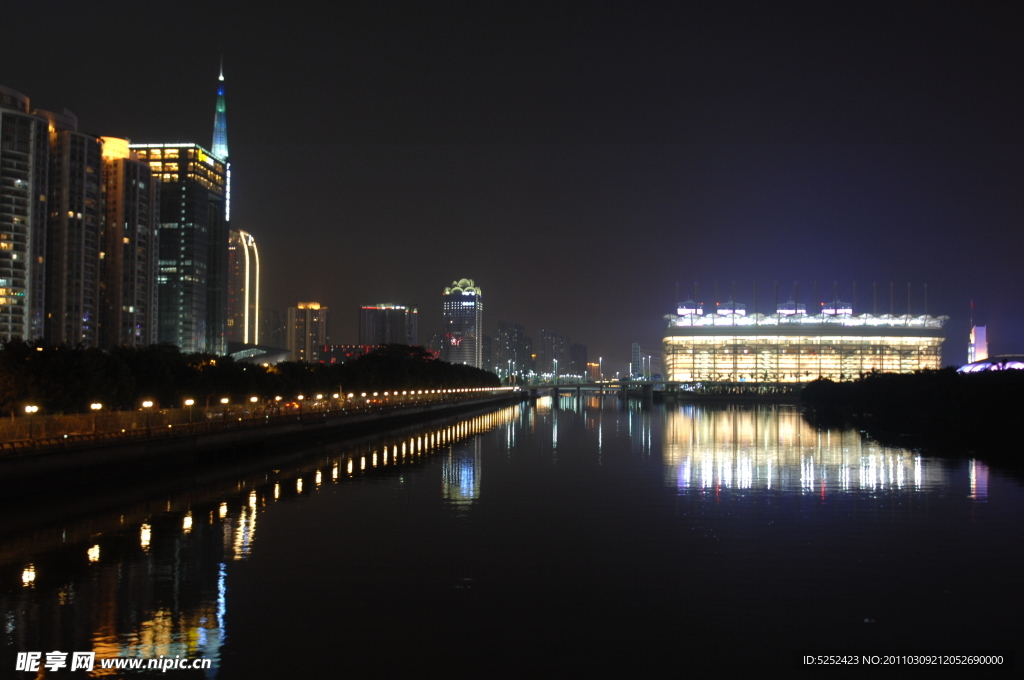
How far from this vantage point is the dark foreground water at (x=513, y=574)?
37.4 feet

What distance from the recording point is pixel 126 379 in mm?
38812

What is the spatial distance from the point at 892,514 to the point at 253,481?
19088 mm

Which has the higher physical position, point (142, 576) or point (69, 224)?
point (69, 224)

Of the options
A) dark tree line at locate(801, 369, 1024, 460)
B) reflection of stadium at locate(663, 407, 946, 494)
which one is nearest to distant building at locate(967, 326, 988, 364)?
dark tree line at locate(801, 369, 1024, 460)

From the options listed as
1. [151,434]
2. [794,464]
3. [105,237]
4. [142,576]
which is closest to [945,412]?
[794,464]

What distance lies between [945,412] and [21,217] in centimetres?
9882

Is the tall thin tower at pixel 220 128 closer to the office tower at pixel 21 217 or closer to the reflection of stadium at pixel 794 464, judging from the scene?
the office tower at pixel 21 217

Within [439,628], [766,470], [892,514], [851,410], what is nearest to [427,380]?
[851,410]

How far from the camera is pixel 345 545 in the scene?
18.0 meters

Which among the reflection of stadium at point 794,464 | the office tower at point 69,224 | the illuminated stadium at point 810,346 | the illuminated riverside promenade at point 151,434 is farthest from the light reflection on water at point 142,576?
the illuminated stadium at point 810,346

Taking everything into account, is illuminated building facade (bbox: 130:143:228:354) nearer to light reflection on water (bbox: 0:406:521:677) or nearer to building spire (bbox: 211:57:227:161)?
building spire (bbox: 211:57:227:161)

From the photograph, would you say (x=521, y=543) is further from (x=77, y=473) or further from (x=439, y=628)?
(x=77, y=473)

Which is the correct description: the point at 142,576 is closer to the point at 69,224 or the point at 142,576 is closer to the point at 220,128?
the point at 69,224

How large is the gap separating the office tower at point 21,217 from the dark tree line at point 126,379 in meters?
48.7
